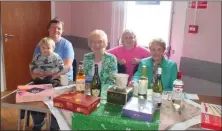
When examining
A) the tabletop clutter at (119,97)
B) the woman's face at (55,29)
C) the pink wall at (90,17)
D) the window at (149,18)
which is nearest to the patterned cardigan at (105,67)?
the tabletop clutter at (119,97)

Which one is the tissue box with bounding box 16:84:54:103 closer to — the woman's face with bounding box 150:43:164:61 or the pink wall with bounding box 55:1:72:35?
the woman's face with bounding box 150:43:164:61

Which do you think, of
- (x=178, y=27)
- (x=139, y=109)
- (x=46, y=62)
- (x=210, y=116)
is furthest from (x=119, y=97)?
(x=178, y=27)

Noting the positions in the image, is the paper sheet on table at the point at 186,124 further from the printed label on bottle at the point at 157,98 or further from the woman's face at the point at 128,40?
the woman's face at the point at 128,40

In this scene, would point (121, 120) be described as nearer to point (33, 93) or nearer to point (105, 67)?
point (33, 93)

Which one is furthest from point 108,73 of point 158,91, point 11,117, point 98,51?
point 11,117

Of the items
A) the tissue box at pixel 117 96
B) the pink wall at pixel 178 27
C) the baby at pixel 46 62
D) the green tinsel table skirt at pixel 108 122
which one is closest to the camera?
the green tinsel table skirt at pixel 108 122

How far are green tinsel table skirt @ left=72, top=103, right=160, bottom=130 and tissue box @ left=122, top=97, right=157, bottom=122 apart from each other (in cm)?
2

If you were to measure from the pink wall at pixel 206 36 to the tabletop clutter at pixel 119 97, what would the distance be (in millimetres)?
951

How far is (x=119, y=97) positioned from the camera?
1.28m

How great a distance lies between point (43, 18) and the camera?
3.39 meters

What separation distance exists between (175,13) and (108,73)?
1.18 meters

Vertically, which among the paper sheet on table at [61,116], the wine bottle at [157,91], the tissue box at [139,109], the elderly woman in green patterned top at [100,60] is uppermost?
the elderly woman in green patterned top at [100,60]

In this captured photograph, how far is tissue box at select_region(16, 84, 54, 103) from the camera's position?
1.30 meters

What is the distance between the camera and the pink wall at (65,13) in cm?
352
